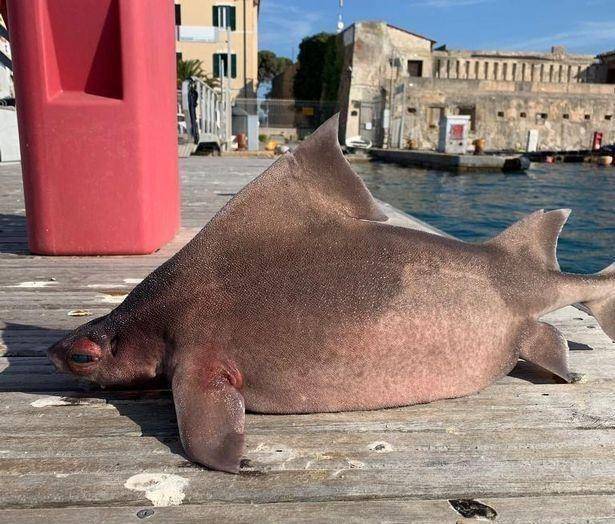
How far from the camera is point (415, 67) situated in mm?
49719

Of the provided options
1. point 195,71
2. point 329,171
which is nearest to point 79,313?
point 329,171

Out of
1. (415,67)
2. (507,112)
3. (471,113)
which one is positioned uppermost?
(415,67)

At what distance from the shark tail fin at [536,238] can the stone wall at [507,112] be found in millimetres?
41237

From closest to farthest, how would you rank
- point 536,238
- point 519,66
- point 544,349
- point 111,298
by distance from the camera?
point 544,349 < point 536,238 < point 111,298 < point 519,66

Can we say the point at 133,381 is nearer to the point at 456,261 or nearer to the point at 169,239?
the point at 456,261

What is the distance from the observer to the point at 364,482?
1.75m

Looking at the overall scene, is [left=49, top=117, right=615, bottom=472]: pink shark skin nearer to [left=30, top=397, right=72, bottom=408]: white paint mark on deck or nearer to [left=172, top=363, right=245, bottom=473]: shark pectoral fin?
[left=172, top=363, right=245, bottom=473]: shark pectoral fin

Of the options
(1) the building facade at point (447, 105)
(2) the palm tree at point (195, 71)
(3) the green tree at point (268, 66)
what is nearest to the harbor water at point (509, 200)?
(1) the building facade at point (447, 105)

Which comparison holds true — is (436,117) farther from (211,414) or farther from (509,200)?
(211,414)

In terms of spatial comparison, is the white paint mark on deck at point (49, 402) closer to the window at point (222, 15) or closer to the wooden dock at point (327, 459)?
the wooden dock at point (327, 459)

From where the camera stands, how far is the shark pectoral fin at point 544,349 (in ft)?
8.05

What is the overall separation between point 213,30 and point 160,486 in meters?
46.7

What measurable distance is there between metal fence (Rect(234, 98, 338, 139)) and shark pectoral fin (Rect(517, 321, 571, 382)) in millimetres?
43680

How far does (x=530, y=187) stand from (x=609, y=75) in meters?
37.9
